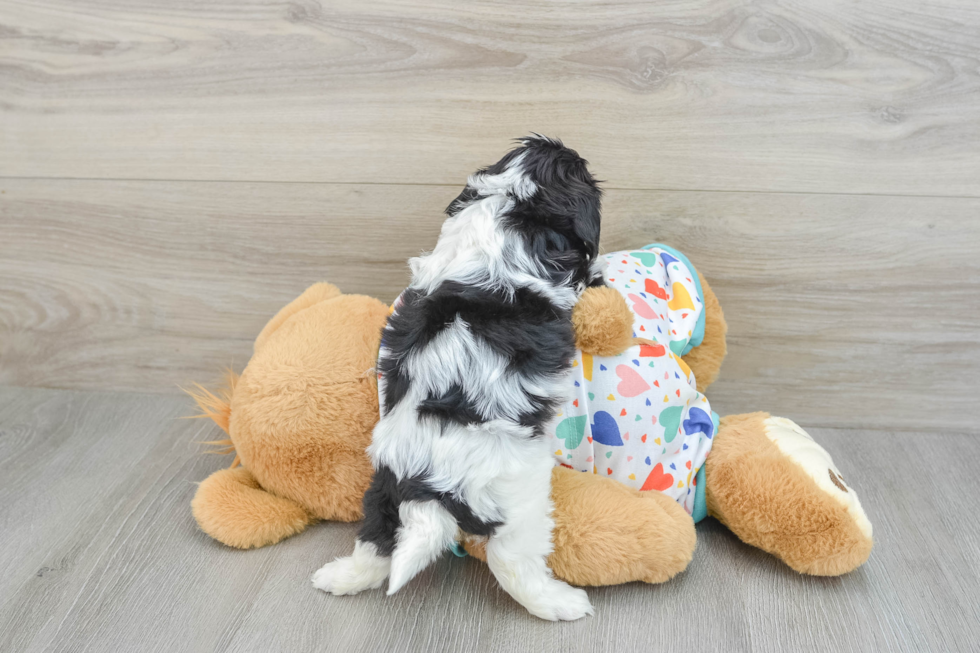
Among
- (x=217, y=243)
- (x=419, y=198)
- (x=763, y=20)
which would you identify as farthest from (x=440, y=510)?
(x=763, y=20)

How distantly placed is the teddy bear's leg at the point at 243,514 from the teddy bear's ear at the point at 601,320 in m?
0.48

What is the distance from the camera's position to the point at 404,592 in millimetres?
885

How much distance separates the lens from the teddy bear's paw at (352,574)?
0.82 m

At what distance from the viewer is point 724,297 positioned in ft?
3.84

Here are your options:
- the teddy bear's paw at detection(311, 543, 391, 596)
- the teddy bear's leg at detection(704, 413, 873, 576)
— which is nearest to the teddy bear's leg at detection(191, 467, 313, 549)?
the teddy bear's paw at detection(311, 543, 391, 596)

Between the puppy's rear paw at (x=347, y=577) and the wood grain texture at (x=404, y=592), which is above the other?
the puppy's rear paw at (x=347, y=577)

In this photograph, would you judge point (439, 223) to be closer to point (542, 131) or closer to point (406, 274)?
point (406, 274)

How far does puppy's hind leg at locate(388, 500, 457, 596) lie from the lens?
29.0 inches

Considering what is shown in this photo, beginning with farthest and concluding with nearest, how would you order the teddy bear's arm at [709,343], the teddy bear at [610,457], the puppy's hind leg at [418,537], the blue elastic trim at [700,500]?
1. the teddy bear's arm at [709,343]
2. the blue elastic trim at [700,500]
3. the teddy bear at [610,457]
4. the puppy's hind leg at [418,537]

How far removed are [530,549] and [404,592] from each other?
206 mm

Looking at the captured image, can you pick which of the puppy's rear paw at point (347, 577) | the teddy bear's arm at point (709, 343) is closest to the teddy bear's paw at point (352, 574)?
the puppy's rear paw at point (347, 577)

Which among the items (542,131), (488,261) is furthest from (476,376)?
(542,131)

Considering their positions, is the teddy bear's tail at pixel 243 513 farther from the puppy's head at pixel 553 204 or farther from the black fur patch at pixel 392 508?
the puppy's head at pixel 553 204

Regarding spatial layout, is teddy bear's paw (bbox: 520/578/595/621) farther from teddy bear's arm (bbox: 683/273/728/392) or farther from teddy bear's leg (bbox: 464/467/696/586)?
teddy bear's arm (bbox: 683/273/728/392)
